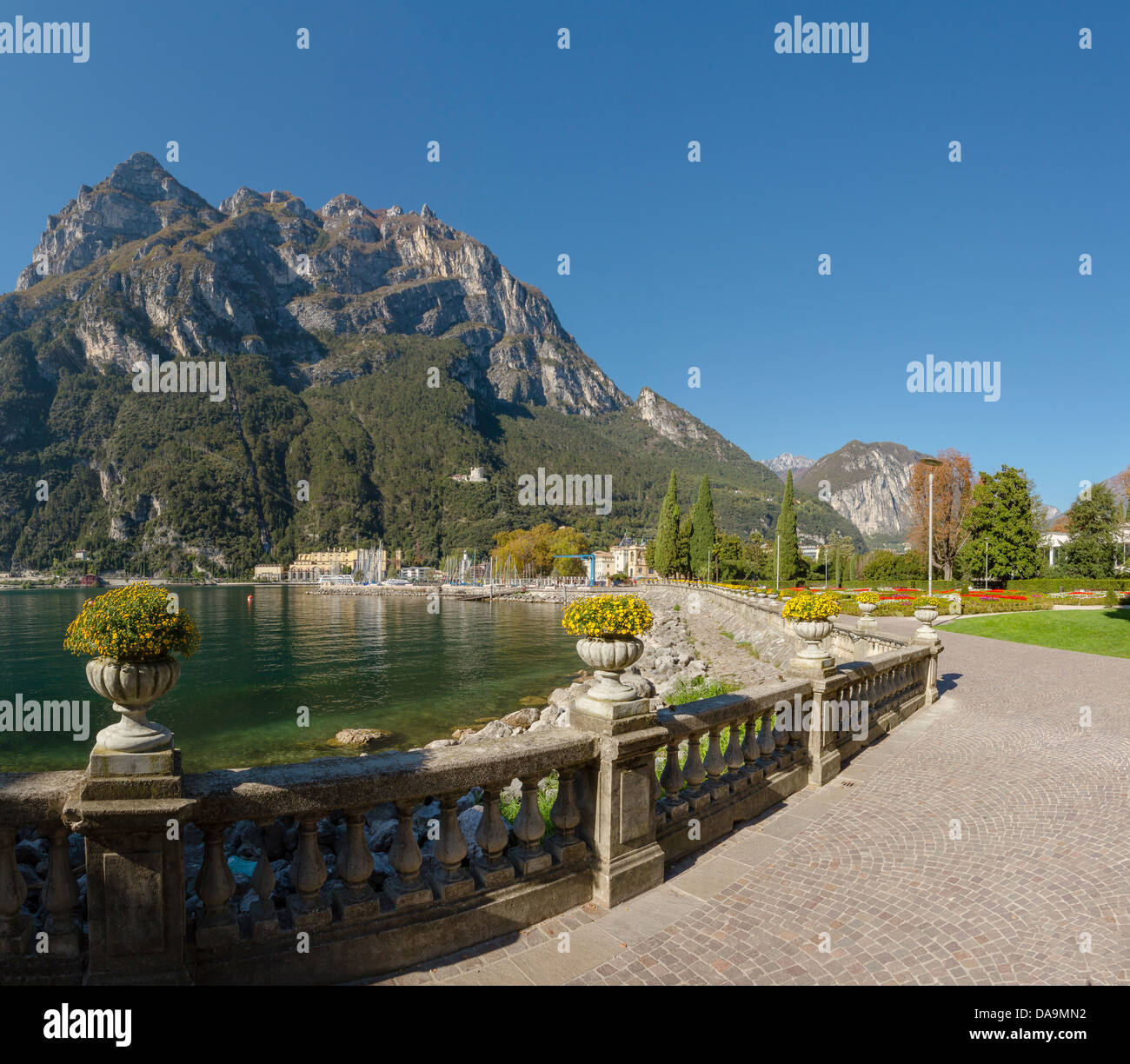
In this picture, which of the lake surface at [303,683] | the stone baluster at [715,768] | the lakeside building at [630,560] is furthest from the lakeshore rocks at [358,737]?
the lakeside building at [630,560]

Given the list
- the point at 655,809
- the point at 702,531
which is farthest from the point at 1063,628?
the point at 702,531

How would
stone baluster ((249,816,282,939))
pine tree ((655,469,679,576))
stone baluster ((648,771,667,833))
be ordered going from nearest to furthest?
1. stone baluster ((249,816,282,939))
2. stone baluster ((648,771,667,833))
3. pine tree ((655,469,679,576))

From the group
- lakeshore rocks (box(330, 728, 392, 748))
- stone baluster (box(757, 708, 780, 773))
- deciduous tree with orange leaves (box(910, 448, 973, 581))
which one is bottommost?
lakeshore rocks (box(330, 728, 392, 748))

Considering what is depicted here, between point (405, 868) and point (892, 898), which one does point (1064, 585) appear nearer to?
point (892, 898)

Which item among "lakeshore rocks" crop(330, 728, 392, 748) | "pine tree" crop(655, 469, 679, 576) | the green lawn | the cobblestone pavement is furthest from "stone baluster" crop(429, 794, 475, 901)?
"pine tree" crop(655, 469, 679, 576)

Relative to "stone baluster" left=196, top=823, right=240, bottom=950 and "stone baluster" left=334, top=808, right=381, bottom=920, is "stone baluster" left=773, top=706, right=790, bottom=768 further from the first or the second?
"stone baluster" left=196, top=823, right=240, bottom=950

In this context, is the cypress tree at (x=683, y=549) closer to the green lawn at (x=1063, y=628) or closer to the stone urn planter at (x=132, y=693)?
the green lawn at (x=1063, y=628)

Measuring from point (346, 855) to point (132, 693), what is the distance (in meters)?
1.49

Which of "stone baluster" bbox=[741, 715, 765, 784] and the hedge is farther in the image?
the hedge

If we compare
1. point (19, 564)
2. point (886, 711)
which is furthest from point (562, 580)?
point (19, 564)

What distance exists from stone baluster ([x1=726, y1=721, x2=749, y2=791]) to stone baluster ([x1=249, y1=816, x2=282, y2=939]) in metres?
4.22

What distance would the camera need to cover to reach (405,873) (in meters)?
3.64

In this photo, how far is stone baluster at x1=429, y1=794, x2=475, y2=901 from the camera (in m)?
3.68

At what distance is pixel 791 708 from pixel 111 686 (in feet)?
21.8
